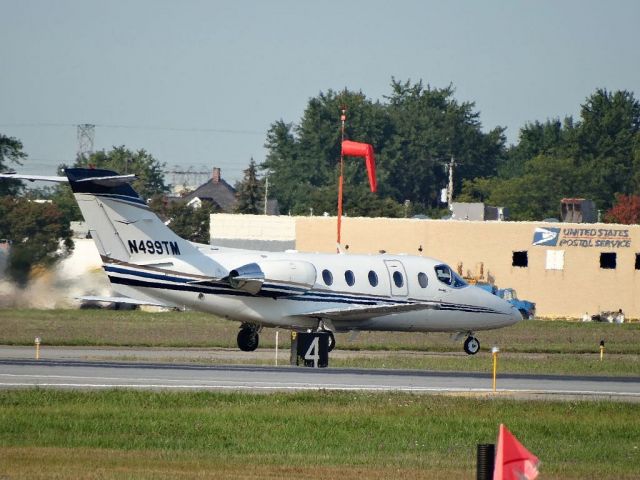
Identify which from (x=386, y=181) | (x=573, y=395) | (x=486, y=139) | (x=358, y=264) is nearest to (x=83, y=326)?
(x=358, y=264)

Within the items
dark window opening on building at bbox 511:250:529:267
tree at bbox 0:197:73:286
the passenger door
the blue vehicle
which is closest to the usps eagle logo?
dark window opening on building at bbox 511:250:529:267

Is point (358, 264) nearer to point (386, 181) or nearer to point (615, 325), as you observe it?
point (615, 325)

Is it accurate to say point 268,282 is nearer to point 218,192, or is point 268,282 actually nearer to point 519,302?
point 519,302

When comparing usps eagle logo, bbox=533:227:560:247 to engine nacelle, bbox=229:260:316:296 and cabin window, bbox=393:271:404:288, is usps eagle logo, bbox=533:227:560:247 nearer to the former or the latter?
cabin window, bbox=393:271:404:288

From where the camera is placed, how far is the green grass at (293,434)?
61.4 ft

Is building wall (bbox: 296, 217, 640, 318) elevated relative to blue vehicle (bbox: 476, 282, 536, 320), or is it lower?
elevated

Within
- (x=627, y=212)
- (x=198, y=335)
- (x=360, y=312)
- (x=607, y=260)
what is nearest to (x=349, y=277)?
(x=360, y=312)

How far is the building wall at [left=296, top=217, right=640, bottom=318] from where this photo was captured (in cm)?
7619

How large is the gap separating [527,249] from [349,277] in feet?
124

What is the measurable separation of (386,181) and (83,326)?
101 m

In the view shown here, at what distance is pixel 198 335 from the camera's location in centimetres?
5106

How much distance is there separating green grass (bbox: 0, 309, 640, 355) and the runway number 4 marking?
381 inches

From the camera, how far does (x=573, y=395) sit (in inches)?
1136

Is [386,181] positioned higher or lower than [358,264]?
higher
